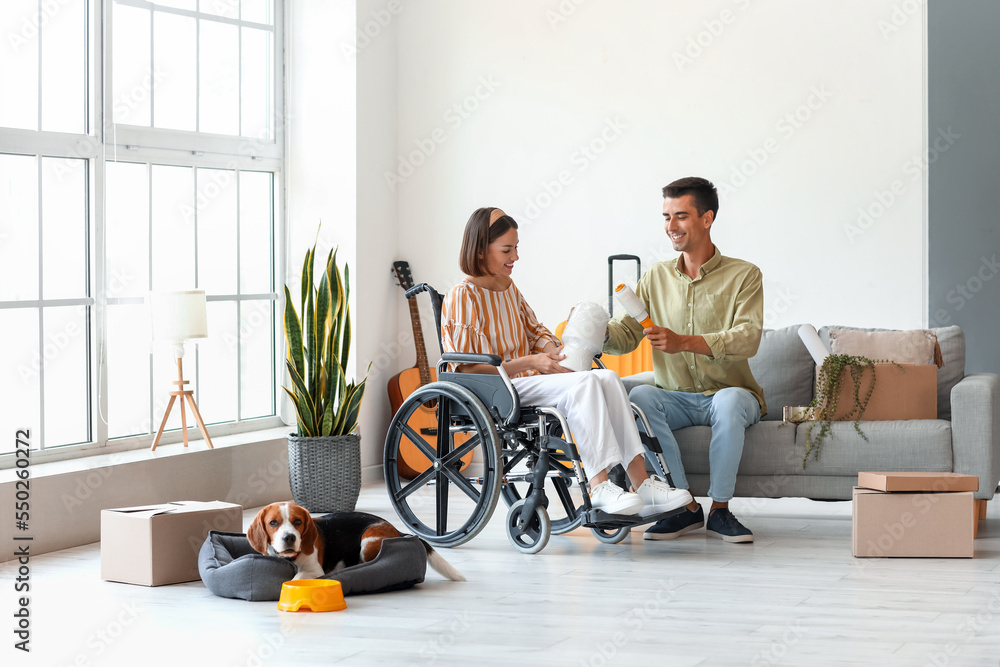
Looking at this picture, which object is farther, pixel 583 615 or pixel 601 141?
pixel 601 141

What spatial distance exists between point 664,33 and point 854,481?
2318mm

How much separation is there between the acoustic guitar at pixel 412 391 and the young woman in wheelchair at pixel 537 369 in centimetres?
149

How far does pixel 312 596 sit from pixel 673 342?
4.82ft

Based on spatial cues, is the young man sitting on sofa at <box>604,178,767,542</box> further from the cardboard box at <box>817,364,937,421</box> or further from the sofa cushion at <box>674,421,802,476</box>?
the cardboard box at <box>817,364,937,421</box>

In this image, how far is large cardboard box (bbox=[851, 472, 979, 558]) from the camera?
345 centimetres

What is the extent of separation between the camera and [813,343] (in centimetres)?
418

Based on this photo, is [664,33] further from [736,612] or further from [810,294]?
[736,612]

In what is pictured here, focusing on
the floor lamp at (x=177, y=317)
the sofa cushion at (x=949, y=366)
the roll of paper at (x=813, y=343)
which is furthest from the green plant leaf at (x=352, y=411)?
the sofa cushion at (x=949, y=366)

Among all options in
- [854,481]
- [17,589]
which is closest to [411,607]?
[17,589]

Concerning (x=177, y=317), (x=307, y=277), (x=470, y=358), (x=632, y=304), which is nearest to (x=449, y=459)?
(x=470, y=358)

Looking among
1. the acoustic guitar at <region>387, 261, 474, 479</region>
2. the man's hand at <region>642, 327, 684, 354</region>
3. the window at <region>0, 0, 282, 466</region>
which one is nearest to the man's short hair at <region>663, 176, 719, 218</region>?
the man's hand at <region>642, 327, 684, 354</region>

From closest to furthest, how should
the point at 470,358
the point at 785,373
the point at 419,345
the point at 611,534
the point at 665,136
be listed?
the point at 470,358, the point at 611,534, the point at 785,373, the point at 665,136, the point at 419,345

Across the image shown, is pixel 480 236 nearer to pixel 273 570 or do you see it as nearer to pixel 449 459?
pixel 449 459

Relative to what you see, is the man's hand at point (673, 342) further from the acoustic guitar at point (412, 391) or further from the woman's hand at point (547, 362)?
the acoustic guitar at point (412, 391)
